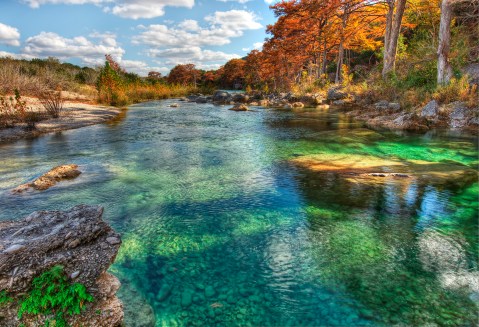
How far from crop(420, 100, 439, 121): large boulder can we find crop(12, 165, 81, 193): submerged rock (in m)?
12.8

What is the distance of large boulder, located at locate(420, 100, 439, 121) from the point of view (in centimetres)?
1238

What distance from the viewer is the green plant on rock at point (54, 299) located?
7.65ft

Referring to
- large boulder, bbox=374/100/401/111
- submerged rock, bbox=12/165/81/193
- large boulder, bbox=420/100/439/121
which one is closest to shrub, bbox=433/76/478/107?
large boulder, bbox=420/100/439/121

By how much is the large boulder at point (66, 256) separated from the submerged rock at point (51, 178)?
287 centimetres

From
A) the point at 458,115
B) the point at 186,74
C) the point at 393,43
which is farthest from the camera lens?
the point at 186,74

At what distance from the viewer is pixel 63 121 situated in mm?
14281

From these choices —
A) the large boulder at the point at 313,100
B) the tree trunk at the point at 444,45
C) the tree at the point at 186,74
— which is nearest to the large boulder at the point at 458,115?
the tree trunk at the point at 444,45

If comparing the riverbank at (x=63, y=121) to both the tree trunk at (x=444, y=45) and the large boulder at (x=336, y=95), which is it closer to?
the large boulder at (x=336, y=95)

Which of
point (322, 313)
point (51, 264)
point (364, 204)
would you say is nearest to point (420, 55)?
point (364, 204)

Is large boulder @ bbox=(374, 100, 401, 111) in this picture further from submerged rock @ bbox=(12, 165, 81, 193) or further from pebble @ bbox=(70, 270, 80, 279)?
pebble @ bbox=(70, 270, 80, 279)

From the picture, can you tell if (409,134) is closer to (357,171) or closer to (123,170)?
(357,171)

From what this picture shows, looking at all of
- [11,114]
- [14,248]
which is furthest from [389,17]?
[14,248]

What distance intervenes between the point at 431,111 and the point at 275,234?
11419mm

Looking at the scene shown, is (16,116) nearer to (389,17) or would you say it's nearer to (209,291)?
(209,291)
